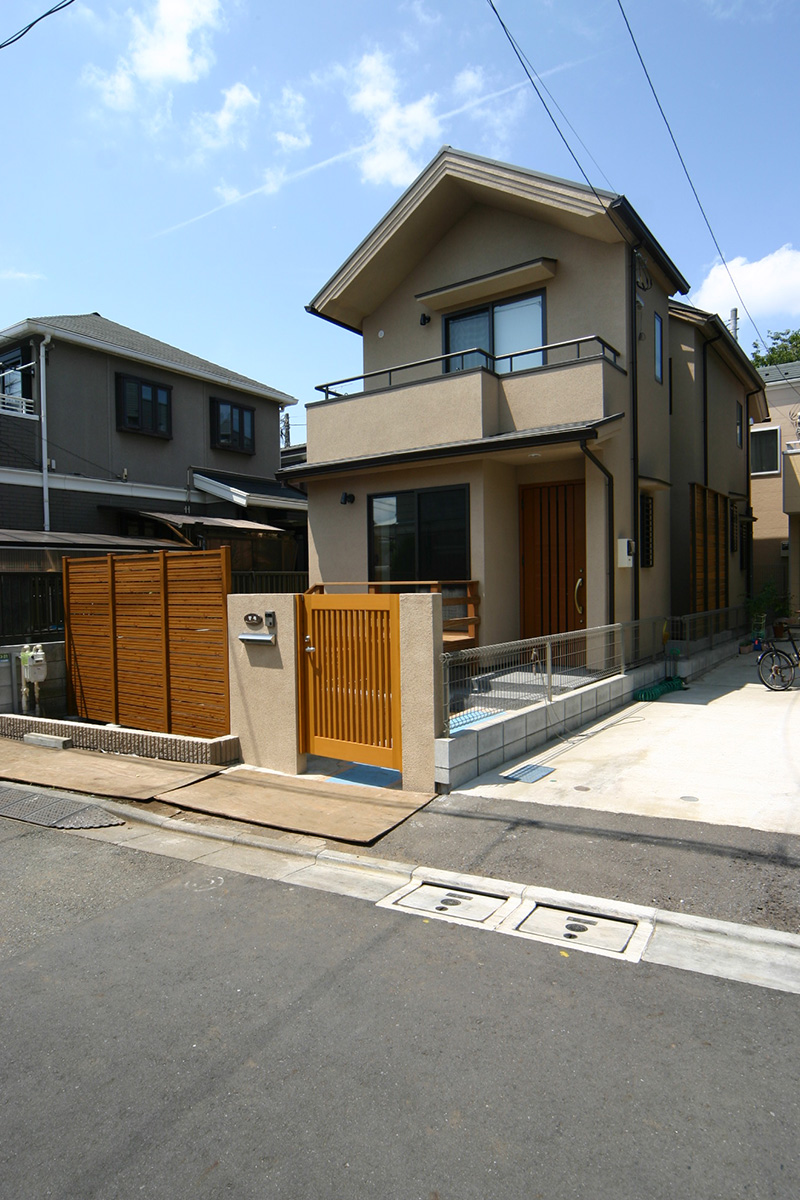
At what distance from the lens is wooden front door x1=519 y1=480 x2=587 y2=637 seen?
35.9ft

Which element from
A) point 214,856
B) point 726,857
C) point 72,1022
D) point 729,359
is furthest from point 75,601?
point 729,359

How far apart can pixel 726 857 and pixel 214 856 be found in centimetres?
370

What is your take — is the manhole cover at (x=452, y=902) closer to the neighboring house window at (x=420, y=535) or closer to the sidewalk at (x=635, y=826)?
the sidewalk at (x=635, y=826)

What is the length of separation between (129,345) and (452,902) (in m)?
17.0

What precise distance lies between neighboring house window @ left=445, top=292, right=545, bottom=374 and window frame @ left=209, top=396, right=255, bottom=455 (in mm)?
9086

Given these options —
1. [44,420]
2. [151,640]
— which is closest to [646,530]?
[151,640]

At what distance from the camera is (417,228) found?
40.6 feet

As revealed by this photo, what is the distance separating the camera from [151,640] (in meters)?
9.13

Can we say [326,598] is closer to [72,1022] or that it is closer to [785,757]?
[72,1022]

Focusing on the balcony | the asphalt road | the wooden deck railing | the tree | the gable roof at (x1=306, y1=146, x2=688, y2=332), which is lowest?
the asphalt road

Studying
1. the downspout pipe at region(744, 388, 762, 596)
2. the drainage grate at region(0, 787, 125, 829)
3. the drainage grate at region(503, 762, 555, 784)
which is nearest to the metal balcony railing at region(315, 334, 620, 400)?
the drainage grate at region(503, 762, 555, 784)

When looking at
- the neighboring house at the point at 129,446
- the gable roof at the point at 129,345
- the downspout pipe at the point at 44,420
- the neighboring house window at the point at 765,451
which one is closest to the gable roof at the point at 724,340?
the neighboring house window at the point at 765,451

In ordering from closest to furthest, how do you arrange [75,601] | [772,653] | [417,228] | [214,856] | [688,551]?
[214,856] → [75,601] → [772,653] → [417,228] → [688,551]

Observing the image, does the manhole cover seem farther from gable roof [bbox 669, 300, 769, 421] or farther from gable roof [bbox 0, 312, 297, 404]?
gable roof [bbox 0, 312, 297, 404]
